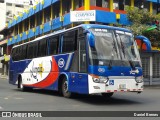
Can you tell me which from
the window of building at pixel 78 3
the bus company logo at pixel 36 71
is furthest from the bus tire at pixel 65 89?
the window of building at pixel 78 3

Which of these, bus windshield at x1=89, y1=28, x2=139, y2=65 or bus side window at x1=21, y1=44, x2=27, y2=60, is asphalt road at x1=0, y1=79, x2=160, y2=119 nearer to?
bus windshield at x1=89, y1=28, x2=139, y2=65

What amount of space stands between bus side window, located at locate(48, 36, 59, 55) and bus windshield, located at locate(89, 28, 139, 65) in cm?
368

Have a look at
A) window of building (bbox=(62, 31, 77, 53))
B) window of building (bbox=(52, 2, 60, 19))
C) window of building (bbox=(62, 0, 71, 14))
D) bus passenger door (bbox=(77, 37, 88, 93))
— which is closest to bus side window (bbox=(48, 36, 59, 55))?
window of building (bbox=(62, 31, 77, 53))

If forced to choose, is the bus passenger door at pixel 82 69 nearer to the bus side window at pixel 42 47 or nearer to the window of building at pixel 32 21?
the bus side window at pixel 42 47

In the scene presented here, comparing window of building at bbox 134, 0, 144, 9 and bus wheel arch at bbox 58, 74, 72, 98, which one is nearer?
bus wheel arch at bbox 58, 74, 72, 98

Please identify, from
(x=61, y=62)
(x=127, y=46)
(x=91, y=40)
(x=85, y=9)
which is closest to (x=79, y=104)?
(x=91, y=40)

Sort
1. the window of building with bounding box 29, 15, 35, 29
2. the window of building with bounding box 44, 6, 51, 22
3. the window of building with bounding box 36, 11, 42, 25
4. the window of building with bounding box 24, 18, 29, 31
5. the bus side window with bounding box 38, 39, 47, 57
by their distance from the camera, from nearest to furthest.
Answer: the bus side window with bounding box 38, 39, 47, 57 < the window of building with bounding box 44, 6, 51, 22 < the window of building with bounding box 36, 11, 42, 25 < the window of building with bounding box 29, 15, 35, 29 < the window of building with bounding box 24, 18, 29, 31

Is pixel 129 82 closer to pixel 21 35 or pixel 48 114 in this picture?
pixel 48 114

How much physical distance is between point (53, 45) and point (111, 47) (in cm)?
468

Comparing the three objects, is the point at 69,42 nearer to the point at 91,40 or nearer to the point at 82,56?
the point at 82,56

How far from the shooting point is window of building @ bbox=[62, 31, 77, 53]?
49.7ft

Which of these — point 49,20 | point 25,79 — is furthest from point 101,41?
point 49,20

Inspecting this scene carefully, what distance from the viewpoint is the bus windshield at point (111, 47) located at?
1343 centimetres

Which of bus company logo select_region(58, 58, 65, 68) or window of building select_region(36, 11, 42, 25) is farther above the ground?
window of building select_region(36, 11, 42, 25)
